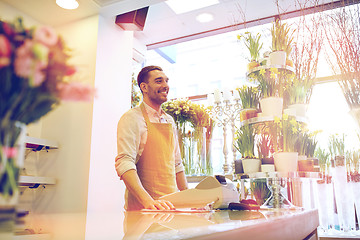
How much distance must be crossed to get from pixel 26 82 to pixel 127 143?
159cm

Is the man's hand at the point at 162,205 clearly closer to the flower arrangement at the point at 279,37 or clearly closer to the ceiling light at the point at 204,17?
the flower arrangement at the point at 279,37

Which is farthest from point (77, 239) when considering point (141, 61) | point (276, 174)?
point (141, 61)

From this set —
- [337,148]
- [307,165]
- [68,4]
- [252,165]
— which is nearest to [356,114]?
[337,148]

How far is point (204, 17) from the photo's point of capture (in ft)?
12.6

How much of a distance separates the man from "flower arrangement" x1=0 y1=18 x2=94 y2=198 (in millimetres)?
1495

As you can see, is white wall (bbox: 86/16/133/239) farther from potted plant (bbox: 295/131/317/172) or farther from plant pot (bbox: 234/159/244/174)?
potted plant (bbox: 295/131/317/172)

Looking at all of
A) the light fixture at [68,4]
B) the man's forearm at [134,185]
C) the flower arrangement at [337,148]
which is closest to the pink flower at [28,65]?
the man's forearm at [134,185]

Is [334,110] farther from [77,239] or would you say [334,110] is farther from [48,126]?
[77,239]

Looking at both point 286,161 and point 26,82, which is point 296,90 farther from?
point 26,82

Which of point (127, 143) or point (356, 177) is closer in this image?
point (127, 143)

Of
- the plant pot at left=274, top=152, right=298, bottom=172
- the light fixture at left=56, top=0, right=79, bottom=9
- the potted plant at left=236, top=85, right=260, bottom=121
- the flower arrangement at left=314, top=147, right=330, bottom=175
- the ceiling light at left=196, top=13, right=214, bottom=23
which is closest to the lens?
the plant pot at left=274, top=152, right=298, bottom=172

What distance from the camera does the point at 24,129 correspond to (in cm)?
21

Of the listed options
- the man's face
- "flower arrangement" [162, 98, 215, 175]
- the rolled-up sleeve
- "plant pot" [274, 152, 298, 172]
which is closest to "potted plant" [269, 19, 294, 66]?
"plant pot" [274, 152, 298, 172]

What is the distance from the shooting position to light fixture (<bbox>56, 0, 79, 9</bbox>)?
268cm
